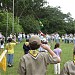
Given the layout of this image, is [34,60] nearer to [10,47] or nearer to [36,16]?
[10,47]

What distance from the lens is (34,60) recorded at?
6.12 m

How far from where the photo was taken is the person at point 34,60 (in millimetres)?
6012

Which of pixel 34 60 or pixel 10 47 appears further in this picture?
pixel 10 47

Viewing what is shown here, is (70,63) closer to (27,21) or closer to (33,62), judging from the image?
(33,62)

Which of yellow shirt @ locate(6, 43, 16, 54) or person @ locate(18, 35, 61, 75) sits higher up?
person @ locate(18, 35, 61, 75)

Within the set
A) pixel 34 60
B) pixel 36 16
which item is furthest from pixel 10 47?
pixel 36 16

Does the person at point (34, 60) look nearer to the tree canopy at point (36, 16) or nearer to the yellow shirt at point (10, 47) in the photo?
the yellow shirt at point (10, 47)

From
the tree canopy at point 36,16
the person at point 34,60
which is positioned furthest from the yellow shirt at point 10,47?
the tree canopy at point 36,16

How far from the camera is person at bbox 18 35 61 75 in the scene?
6012mm

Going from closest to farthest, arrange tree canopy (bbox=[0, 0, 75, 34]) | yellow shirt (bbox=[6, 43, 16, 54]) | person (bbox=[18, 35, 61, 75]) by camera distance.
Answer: person (bbox=[18, 35, 61, 75]) → yellow shirt (bbox=[6, 43, 16, 54]) → tree canopy (bbox=[0, 0, 75, 34])

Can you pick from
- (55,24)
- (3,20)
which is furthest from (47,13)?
(3,20)

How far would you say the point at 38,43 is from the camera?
5.97 meters

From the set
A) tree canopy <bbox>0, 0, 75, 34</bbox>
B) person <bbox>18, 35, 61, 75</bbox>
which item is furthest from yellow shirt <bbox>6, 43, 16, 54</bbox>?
tree canopy <bbox>0, 0, 75, 34</bbox>

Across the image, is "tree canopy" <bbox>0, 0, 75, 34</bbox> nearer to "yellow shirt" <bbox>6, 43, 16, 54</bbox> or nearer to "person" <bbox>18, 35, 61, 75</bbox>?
"yellow shirt" <bbox>6, 43, 16, 54</bbox>
